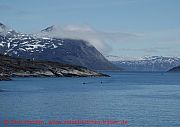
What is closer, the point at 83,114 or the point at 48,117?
the point at 48,117

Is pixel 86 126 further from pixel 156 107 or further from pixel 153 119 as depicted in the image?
pixel 156 107

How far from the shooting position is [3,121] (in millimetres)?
71375

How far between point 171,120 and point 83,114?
16245mm

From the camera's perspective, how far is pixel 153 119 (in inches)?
2977

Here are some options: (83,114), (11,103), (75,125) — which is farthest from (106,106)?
(75,125)

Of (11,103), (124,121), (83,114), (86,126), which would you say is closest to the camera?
(86,126)

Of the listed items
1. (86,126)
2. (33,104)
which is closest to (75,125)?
(86,126)

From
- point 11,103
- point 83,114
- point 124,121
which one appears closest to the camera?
point 124,121

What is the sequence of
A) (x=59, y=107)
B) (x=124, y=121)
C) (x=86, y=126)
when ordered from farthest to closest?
1. (x=59, y=107)
2. (x=124, y=121)
3. (x=86, y=126)

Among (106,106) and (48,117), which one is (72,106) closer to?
(106,106)

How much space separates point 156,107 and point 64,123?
29.5 meters

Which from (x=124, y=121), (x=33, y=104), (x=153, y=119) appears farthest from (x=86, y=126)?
(x=33, y=104)

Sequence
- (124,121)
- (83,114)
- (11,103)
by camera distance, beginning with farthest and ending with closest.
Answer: (11,103), (83,114), (124,121)

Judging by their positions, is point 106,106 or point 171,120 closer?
point 171,120
